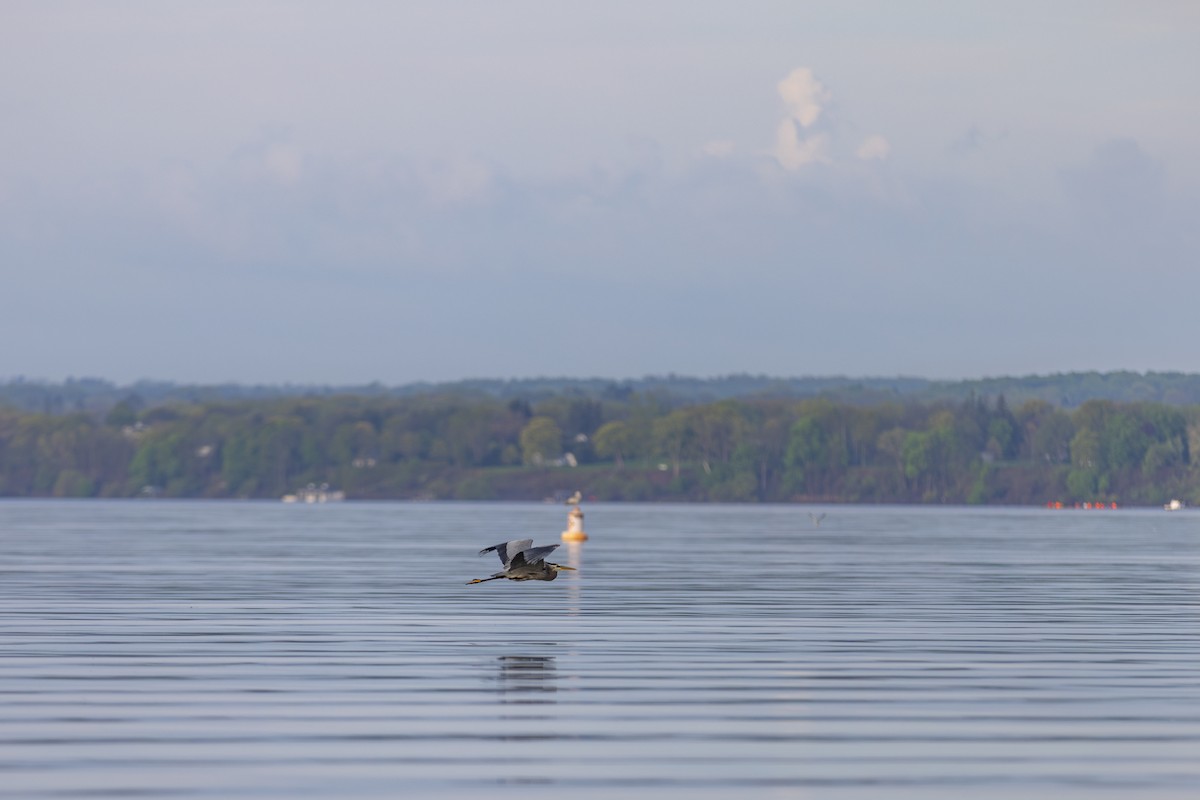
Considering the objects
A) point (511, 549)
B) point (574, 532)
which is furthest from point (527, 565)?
point (574, 532)

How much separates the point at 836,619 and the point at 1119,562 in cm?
2720

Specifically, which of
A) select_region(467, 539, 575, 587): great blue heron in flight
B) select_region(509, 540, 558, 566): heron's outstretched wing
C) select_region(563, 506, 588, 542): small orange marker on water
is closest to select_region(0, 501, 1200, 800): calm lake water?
select_region(467, 539, 575, 587): great blue heron in flight

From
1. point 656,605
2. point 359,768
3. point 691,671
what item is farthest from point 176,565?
point 359,768

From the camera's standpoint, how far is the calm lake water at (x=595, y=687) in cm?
1540

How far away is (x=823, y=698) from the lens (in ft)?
66.3

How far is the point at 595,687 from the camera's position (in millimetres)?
21125

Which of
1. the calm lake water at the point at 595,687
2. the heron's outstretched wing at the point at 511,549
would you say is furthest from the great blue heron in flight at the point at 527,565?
the calm lake water at the point at 595,687

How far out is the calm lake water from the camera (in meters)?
15.4

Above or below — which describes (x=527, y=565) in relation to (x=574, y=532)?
above

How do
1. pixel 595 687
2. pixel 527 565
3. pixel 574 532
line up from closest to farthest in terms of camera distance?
pixel 595 687, pixel 527 565, pixel 574 532

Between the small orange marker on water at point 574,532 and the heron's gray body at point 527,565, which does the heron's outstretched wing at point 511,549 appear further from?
the small orange marker on water at point 574,532

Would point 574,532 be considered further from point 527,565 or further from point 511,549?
point 511,549

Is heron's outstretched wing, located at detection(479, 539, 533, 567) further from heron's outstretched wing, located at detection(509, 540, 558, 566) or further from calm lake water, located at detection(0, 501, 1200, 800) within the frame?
calm lake water, located at detection(0, 501, 1200, 800)

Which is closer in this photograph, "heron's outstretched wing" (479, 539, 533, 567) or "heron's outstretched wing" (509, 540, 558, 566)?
"heron's outstretched wing" (479, 539, 533, 567)
